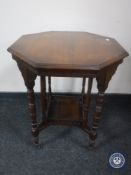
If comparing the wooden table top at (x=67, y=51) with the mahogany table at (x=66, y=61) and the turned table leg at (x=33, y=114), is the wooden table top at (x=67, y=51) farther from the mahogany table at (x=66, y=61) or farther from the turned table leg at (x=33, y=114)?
the turned table leg at (x=33, y=114)

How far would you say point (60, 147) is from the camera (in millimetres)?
1365

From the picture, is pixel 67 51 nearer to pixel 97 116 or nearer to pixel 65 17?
pixel 97 116

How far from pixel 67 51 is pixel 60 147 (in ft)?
2.17

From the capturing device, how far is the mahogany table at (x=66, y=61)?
3.03 ft

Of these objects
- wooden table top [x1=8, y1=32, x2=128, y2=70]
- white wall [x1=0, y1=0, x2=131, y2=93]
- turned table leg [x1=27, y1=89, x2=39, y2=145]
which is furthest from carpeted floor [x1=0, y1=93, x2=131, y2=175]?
wooden table top [x1=8, y1=32, x2=128, y2=70]

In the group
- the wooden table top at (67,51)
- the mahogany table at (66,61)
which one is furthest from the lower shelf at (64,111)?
the wooden table top at (67,51)

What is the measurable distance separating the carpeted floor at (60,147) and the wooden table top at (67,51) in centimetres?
65

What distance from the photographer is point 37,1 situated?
1.43 m

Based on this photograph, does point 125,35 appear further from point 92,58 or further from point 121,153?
point 121,153

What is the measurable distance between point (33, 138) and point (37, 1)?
0.93 meters

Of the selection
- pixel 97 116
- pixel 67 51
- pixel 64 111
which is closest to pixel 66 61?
pixel 67 51

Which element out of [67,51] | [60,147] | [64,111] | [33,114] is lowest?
[60,147]

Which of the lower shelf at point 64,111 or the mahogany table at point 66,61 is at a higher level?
the mahogany table at point 66,61

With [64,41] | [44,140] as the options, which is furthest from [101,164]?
[64,41]
